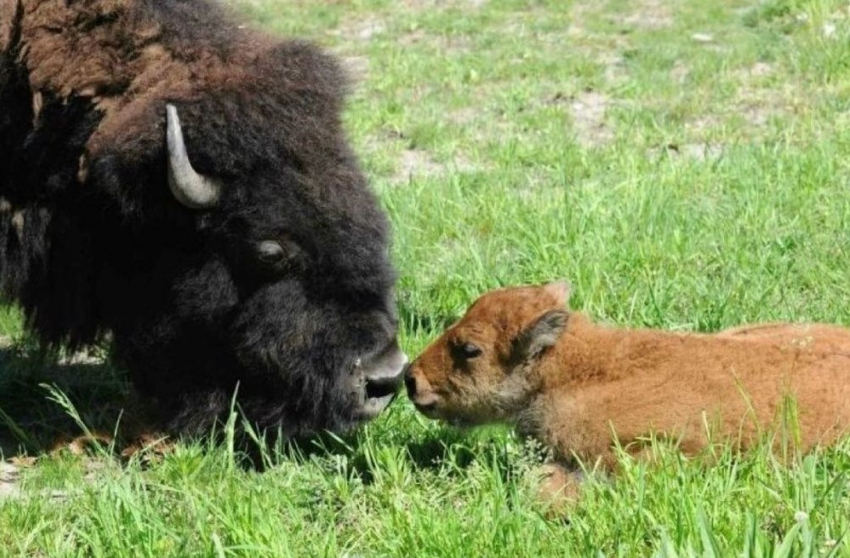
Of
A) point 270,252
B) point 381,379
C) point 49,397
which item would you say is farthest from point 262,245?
point 49,397

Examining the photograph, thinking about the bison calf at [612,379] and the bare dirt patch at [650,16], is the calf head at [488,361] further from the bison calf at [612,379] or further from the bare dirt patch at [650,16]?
the bare dirt patch at [650,16]

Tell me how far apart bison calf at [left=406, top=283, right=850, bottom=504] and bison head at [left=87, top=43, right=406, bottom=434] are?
34 cm

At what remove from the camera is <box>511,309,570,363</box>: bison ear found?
462cm

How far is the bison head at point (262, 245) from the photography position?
4.99 meters

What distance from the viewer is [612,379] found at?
4.59 m

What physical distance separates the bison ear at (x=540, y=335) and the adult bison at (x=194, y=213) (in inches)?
21.3

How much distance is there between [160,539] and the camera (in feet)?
13.6

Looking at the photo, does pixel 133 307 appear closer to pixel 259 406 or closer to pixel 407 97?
pixel 259 406

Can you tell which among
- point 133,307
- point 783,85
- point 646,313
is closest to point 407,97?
point 783,85

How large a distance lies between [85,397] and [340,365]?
1.69 m

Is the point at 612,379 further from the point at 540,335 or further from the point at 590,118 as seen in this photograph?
the point at 590,118

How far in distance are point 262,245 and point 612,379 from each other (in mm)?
1415

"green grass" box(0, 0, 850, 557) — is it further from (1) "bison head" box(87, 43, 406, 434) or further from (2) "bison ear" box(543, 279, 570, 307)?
(2) "bison ear" box(543, 279, 570, 307)

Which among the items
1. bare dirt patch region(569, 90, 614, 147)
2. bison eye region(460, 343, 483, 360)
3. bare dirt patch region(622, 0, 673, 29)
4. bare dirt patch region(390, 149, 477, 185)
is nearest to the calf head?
bison eye region(460, 343, 483, 360)
